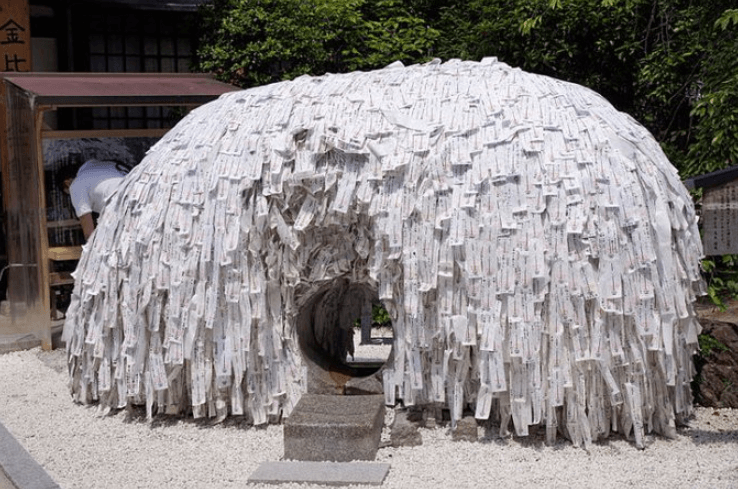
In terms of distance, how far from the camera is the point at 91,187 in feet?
34.4

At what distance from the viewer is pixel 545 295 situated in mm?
6348

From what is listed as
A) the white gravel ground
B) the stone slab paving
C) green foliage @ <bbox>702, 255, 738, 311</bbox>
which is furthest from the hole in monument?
green foliage @ <bbox>702, 255, 738, 311</bbox>

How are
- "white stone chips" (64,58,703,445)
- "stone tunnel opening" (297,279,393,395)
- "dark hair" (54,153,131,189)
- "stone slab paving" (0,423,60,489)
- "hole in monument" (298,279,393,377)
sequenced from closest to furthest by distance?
1. "stone slab paving" (0,423,60,489)
2. "white stone chips" (64,58,703,445)
3. "stone tunnel opening" (297,279,393,395)
4. "hole in monument" (298,279,393,377)
5. "dark hair" (54,153,131,189)

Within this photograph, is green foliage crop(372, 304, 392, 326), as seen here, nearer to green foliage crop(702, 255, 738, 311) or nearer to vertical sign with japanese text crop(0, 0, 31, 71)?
green foliage crop(702, 255, 738, 311)

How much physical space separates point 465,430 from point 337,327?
6.42 ft

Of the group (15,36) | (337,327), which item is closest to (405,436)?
(337,327)

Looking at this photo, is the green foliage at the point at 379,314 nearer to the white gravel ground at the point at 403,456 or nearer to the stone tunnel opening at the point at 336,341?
the stone tunnel opening at the point at 336,341

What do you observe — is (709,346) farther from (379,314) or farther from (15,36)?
(15,36)

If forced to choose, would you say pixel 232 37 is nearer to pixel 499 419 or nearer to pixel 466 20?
pixel 466 20

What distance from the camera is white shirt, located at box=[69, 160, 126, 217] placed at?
408 inches

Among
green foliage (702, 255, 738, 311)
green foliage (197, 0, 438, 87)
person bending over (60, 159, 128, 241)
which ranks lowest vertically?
green foliage (702, 255, 738, 311)

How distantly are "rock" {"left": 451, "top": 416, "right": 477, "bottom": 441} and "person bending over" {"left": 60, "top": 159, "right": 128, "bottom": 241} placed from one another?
489 cm

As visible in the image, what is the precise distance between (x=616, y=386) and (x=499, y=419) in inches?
30.9

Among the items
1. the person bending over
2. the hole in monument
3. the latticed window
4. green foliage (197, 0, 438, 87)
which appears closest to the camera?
the hole in monument
